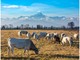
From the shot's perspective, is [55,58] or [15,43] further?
[15,43]

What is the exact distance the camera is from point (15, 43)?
64.5 feet

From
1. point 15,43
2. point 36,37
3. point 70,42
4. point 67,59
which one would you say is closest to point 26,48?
point 15,43

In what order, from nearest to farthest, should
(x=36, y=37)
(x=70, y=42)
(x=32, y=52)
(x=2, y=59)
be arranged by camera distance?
(x=2, y=59), (x=32, y=52), (x=70, y=42), (x=36, y=37)

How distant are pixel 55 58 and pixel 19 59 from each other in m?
2.66

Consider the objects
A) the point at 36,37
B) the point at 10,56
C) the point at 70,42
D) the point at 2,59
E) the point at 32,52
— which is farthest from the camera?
the point at 36,37

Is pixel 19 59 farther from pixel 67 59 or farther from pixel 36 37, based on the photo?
pixel 36 37

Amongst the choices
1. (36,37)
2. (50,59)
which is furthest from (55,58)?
(36,37)

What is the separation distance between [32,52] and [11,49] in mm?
2288

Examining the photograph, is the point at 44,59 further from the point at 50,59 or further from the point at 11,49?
the point at 11,49

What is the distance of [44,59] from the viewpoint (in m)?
17.1

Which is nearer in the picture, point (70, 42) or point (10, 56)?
point (10, 56)

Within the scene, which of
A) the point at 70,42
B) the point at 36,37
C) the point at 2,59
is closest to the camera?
the point at 2,59

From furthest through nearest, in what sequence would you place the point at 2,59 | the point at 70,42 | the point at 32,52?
the point at 70,42 → the point at 32,52 → the point at 2,59

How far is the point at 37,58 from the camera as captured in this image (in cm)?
1784
